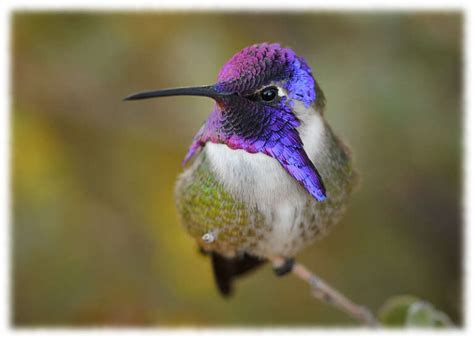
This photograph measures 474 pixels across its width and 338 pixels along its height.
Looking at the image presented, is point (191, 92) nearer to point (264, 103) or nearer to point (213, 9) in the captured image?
point (264, 103)

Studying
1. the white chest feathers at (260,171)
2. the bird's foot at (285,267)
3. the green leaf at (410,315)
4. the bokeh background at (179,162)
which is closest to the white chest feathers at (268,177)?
the white chest feathers at (260,171)

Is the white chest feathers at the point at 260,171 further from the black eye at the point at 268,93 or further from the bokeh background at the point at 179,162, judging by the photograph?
the bokeh background at the point at 179,162

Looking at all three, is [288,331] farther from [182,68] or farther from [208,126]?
[208,126]

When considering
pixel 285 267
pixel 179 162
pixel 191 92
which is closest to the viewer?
pixel 191 92

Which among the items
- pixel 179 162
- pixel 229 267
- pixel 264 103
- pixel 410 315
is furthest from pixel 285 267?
pixel 179 162

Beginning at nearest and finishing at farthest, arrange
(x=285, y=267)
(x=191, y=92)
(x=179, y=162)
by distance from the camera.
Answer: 1. (x=191, y=92)
2. (x=285, y=267)
3. (x=179, y=162)

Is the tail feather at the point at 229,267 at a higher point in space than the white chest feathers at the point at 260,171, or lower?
lower

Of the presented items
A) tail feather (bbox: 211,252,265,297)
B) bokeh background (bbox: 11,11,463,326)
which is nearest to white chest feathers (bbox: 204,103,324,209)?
tail feather (bbox: 211,252,265,297)
